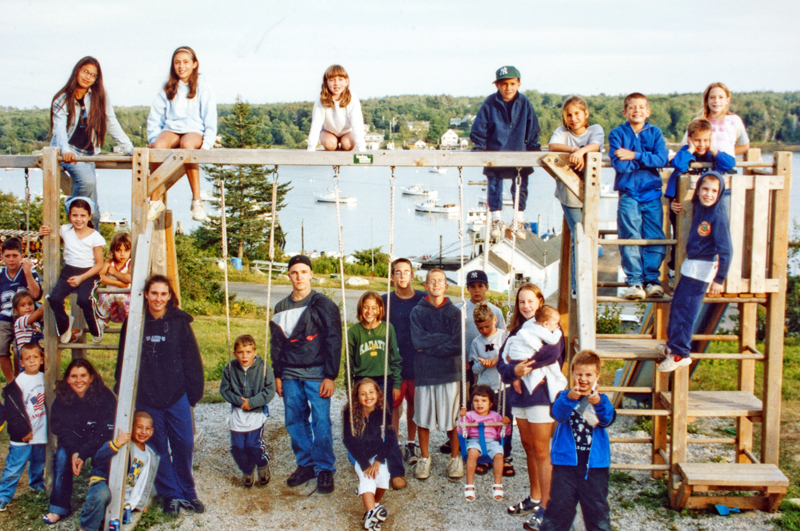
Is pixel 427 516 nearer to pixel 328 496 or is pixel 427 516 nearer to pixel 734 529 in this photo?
pixel 328 496

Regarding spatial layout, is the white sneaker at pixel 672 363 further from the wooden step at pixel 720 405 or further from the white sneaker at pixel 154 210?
the white sneaker at pixel 154 210

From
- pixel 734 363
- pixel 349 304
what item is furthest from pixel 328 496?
pixel 349 304

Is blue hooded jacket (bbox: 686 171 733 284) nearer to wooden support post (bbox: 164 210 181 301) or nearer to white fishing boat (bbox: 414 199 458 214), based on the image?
wooden support post (bbox: 164 210 181 301)

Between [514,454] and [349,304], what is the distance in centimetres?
2045

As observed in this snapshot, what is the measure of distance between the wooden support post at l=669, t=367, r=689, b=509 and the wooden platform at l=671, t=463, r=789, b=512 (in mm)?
44

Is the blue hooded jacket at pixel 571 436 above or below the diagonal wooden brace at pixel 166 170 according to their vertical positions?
below

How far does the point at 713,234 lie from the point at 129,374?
461 centimetres

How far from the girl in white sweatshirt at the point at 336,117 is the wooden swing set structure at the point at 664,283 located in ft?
1.18

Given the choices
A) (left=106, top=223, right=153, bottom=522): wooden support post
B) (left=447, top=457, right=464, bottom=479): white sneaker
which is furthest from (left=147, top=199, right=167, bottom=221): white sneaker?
(left=447, top=457, right=464, bottom=479): white sneaker

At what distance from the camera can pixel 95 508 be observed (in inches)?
195

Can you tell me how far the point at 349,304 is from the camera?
26.8 m

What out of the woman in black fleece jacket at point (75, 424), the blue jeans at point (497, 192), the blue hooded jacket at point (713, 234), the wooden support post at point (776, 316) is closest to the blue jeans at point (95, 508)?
the woman in black fleece jacket at point (75, 424)

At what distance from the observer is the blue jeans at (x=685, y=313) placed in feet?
16.6

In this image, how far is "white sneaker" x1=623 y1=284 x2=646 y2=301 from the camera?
5293 mm
